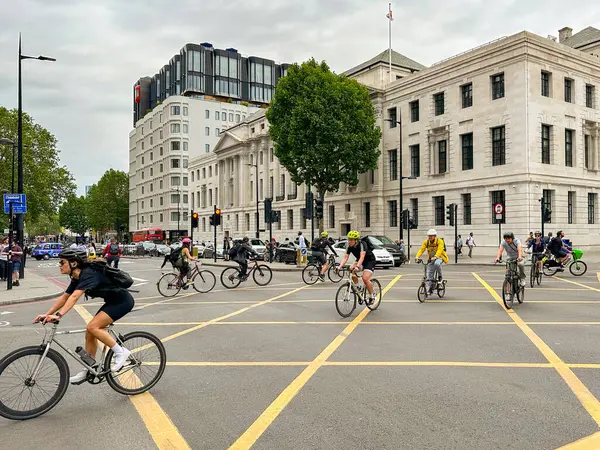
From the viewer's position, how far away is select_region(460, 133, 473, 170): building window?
39.6 m

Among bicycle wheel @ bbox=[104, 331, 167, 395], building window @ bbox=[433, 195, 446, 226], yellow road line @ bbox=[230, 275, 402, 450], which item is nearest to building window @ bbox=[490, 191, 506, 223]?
building window @ bbox=[433, 195, 446, 226]

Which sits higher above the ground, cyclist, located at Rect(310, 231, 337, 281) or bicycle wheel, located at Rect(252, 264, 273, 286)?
cyclist, located at Rect(310, 231, 337, 281)

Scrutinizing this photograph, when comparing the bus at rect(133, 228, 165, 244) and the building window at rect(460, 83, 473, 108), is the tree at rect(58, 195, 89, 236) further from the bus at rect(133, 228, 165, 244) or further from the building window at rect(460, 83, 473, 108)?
the building window at rect(460, 83, 473, 108)

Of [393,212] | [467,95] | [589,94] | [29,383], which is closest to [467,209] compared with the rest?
[393,212]

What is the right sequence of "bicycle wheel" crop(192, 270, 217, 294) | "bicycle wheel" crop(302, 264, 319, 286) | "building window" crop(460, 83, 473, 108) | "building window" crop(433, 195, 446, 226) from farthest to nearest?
"building window" crop(433, 195, 446, 226) → "building window" crop(460, 83, 473, 108) → "bicycle wheel" crop(302, 264, 319, 286) → "bicycle wheel" crop(192, 270, 217, 294)

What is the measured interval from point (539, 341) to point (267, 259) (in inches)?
1019

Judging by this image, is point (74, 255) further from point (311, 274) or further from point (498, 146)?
point (498, 146)

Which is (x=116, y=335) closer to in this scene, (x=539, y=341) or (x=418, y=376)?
(x=418, y=376)

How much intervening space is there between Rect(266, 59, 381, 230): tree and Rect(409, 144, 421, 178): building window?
3383mm

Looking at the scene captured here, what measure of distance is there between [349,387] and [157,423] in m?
1.99

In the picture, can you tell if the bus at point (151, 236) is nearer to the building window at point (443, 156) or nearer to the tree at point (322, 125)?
the tree at point (322, 125)

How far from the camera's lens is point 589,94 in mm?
39344

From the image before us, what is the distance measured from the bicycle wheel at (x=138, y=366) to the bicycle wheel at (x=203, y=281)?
33.0ft

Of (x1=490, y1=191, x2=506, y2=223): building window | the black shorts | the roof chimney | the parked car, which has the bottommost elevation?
the parked car
